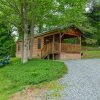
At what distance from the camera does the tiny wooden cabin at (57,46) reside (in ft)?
92.8

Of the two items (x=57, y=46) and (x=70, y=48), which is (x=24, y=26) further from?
(x=70, y=48)

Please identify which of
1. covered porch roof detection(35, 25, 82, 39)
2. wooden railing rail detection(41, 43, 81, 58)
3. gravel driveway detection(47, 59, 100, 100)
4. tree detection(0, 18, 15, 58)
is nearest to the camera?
gravel driveway detection(47, 59, 100, 100)

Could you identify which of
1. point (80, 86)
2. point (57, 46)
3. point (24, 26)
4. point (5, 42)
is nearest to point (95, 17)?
point (5, 42)

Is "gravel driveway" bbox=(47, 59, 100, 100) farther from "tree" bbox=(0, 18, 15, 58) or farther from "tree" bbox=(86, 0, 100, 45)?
"tree" bbox=(86, 0, 100, 45)

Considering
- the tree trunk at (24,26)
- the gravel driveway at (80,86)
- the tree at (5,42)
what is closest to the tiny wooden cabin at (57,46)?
the tree trunk at (24,26)

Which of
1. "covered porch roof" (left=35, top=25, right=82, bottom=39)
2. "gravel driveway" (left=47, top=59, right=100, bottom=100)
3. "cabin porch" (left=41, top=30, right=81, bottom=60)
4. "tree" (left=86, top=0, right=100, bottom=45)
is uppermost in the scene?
"tree" (left=86, top=0, right=100, bottom=45)

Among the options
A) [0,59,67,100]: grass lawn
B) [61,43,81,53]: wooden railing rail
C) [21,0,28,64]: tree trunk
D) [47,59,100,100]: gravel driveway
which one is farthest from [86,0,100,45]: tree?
[47,59,100,100]: gravel driveway

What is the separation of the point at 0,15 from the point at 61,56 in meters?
7.89

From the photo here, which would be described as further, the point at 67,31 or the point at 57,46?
the point at 67,31

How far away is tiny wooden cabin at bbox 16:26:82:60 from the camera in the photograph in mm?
28297

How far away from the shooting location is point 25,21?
23219 millimetres

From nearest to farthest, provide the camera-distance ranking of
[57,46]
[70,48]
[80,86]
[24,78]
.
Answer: [80,86] → [24,78] → [57,46] → [70,48]

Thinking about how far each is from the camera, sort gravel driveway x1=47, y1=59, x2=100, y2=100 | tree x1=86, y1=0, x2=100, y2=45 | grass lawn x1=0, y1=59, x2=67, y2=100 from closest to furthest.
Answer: gravel driveway x1=47, y1=59, x2=100, y2=100, grass lawn x1=0, y1=59, x2=67, y2=100, tree x1=86, y1=0, x2=100, y2=45

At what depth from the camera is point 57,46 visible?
28.4 meters
